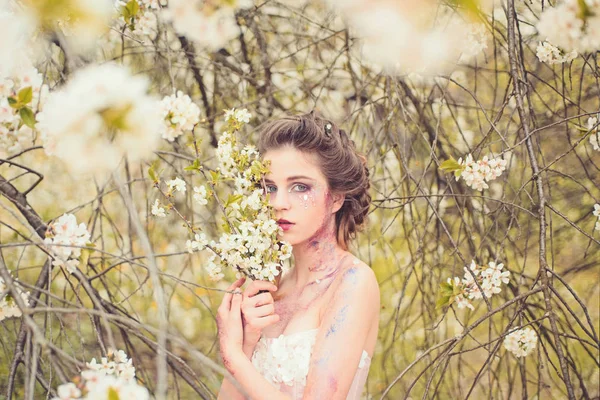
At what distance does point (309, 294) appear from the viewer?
200 centimetres

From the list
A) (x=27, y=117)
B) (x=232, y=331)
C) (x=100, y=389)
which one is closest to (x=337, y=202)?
(x=232, y=331)

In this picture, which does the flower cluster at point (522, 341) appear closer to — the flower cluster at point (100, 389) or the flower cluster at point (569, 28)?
the flower cluster at point (569, 28)

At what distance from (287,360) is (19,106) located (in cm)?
94

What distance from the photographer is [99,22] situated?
3.05 feet

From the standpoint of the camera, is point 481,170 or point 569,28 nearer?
point 569,28

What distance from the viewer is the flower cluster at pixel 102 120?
884 millimetres

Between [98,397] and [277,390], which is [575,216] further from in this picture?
[98,397]

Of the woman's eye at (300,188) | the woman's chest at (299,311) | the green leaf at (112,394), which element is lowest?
the green leaf at (112,394)

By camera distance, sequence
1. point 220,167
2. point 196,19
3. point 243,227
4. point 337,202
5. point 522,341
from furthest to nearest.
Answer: point 522,341
point 337,202
point 196,19
point 220,167
point 243,227

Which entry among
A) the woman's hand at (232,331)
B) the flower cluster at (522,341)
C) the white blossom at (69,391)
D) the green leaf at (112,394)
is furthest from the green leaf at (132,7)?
the flower cluster at (522,341)

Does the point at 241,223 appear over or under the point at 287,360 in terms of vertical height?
over

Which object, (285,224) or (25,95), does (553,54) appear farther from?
(25,95)

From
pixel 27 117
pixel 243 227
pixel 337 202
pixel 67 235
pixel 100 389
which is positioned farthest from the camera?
pixel 337 202

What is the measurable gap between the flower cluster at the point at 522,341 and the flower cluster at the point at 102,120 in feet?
5.51
